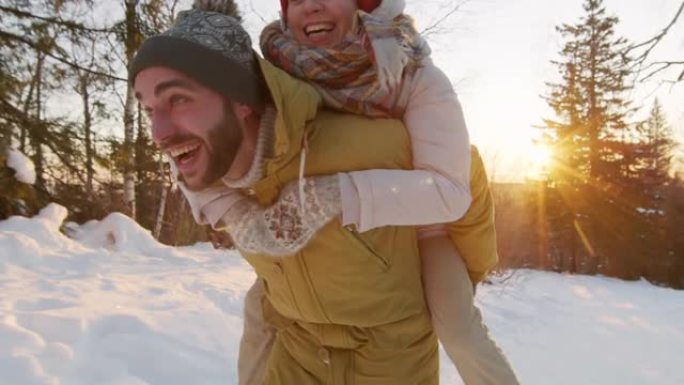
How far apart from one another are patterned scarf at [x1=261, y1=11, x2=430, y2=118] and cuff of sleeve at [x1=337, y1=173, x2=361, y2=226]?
0.20 meters

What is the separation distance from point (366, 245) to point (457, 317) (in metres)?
0.34

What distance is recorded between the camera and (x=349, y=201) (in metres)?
1.10

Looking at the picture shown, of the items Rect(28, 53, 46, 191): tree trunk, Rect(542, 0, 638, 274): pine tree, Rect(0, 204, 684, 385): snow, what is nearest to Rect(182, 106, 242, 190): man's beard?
Rect(0, 204, 684, 385): snow

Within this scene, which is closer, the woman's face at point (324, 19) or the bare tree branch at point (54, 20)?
the woman's face at point (324, 19)

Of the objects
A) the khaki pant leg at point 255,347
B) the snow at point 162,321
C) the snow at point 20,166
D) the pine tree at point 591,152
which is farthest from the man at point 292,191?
the pine tree at point 591,152

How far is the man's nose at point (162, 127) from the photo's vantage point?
1.03 meters

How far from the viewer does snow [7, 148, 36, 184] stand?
19.2 feet

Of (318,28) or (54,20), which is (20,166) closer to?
(54,20)

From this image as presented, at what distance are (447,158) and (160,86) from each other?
2.03ft

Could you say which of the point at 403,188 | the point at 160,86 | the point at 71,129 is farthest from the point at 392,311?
the point at 71,129

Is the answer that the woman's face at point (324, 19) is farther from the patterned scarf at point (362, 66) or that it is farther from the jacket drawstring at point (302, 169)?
the jacket drawstring at point (302, 169)

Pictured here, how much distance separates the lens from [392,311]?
1.31 metres

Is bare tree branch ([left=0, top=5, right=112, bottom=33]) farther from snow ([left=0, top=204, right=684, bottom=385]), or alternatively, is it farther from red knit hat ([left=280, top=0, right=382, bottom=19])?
red knit hat ([left=280, top=0, right=382, bottom=19])

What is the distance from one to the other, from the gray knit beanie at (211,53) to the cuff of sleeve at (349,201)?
0.82 ft
